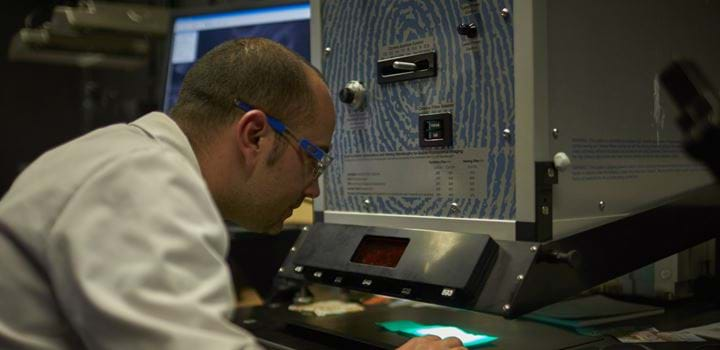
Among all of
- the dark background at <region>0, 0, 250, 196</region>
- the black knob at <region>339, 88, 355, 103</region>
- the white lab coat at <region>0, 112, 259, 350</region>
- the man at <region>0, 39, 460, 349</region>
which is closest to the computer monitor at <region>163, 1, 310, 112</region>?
the black knob at <region>339, 88, 355, 103</region>

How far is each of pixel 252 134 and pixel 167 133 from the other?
0.53ft

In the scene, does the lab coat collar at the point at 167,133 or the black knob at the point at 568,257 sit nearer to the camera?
the lab coat collar at the point at 167,133

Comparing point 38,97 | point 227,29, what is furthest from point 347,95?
point 38,97

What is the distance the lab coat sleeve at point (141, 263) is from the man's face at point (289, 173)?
0.34m

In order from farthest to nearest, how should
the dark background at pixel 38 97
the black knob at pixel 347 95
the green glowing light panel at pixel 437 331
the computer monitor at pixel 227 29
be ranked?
the dark background at pixel 38 97 → the computer monitor at pixel 227 29 → the black knob at pixel 347 95 → the green glowing light panel at pixel 437 331

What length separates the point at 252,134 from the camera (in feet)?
3.41

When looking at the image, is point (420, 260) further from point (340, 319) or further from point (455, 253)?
point (340, 319)

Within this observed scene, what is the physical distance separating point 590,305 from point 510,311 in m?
0.39

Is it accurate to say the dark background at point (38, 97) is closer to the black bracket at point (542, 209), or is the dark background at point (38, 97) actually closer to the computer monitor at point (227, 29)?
the computer monitor at point (227, 29)

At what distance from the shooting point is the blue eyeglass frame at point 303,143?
3.43ft

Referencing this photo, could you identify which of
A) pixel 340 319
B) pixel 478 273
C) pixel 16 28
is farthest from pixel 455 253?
pixel 16 28

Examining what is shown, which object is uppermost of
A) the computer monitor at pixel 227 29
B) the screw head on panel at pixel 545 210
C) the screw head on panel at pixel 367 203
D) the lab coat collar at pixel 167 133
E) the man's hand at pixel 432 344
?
the computer monitor at pixel 227 29

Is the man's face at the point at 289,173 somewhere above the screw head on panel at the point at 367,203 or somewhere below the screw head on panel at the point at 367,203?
above

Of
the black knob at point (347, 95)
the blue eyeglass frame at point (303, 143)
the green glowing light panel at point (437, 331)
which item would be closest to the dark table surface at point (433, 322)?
the green glowing light panel at point (437, 331)
